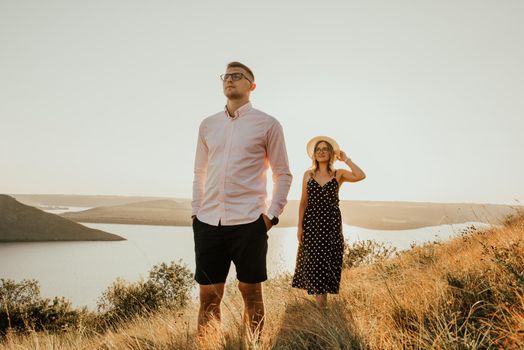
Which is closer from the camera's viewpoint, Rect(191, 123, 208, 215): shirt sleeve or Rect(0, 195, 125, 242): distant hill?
Rect(191, 123, 208, 215): shirt sleeve

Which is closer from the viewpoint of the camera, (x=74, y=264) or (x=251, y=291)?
(x=251, y=291)

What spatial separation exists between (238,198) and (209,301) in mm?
898

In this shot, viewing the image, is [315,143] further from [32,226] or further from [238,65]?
[32,226]

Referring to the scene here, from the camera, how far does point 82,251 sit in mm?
156500

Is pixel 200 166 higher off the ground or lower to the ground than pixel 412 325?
higher

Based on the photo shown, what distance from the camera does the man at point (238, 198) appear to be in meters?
2.64

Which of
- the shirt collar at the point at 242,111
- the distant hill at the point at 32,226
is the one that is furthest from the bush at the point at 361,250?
the distant hill at the point at 32,226

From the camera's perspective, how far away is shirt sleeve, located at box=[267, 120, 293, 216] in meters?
2.84

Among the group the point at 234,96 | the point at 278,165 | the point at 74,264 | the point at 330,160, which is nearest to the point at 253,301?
the point at 278,165

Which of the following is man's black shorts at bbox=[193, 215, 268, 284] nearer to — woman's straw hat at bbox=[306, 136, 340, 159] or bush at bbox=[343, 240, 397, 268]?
woman's straw hat at bbox=[306, 136, 340, 159]

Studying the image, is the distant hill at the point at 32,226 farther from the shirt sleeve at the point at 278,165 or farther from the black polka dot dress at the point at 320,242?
the shirt sleeve at the point at 278,165

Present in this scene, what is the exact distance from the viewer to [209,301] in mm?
2801

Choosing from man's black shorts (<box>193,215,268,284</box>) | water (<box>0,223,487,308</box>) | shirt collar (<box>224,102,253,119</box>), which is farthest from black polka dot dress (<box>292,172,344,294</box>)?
water (<box>0,223,487,308</box>)

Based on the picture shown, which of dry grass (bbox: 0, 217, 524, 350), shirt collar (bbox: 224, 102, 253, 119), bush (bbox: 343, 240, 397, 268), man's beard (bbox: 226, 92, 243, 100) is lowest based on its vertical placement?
bush (bbox: 343, 240, 397, 268)
